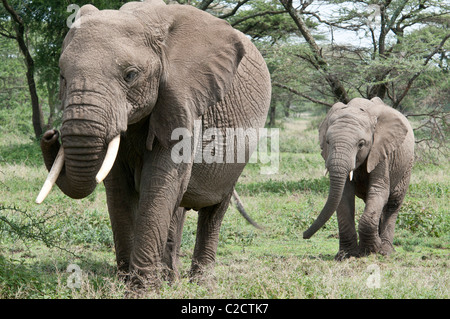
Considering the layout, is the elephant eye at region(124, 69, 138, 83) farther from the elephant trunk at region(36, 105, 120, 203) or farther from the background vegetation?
the background vegetation

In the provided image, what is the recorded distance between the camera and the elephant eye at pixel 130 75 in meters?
3.99

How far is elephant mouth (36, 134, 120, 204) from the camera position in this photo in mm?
3779

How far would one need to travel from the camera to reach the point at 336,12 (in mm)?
15211

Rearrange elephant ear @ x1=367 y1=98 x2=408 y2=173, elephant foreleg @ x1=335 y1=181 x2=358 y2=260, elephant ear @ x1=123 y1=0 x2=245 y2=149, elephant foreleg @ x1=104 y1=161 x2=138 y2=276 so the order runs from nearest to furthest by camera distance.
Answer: elephant ear @ x1=123 y1=0 x2=245 y2=149, elephant foreleg @ x1=104 y1=161 x2=138 y2=276, elephant foreleg @ x1=335 y1=181 x2=358 y2=260, elephant ear @ x1=367 y1=98 x2=408 y2=173

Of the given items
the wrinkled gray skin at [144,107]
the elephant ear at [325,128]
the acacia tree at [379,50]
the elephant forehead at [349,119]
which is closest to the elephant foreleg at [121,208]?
the wrinkled gray skin at [144,107]

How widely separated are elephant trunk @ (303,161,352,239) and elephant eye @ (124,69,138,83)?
347 centimetres

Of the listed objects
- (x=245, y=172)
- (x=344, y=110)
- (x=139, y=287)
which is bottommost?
(x=245, y=172)

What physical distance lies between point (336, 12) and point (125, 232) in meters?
11.4

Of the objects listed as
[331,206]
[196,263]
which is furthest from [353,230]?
[196,263]

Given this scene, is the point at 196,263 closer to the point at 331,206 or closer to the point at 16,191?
the point at 331,206

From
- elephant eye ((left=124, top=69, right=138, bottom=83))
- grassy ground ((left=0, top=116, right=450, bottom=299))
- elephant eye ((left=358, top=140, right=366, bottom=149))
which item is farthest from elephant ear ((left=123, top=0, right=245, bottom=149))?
elephant eye ((left=358, top=140, right=366, bottom=149))

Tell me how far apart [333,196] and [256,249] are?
4.28 ft

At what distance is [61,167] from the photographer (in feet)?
13.0

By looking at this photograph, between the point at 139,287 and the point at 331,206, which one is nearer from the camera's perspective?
the point at 139,287
